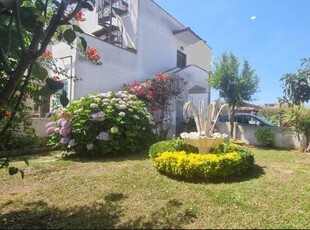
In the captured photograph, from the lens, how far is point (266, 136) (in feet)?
38.2

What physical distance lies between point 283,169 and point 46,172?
627cm

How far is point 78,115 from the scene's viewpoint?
8.26m

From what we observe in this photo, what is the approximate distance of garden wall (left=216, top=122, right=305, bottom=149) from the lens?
11.2 meters

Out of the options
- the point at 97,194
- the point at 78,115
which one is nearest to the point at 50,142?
the point at 78,115

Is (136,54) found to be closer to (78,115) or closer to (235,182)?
(78,115)

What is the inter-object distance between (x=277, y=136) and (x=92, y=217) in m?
10.5

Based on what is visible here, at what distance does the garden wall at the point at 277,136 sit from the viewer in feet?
36.8

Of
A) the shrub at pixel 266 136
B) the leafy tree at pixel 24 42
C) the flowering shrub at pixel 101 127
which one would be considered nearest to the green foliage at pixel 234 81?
the shrub at pixel 266 136

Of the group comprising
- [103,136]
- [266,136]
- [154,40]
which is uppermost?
[154,40]

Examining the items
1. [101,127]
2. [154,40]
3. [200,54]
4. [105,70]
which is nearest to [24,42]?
[101,127]

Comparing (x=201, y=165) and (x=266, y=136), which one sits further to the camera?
(x=266, y=136)

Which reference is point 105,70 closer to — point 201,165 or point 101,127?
point 101,127

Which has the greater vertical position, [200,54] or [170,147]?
[200,54]

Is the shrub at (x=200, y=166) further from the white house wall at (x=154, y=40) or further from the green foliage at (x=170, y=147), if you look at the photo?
the white house wall at (x=154, y=40)
